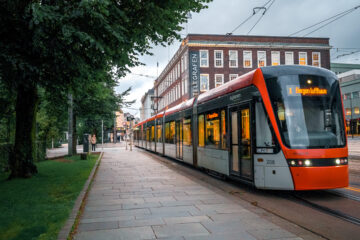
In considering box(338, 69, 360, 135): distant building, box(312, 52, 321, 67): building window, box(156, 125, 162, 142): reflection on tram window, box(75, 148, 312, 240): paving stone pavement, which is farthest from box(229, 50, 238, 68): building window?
box(75, 148, 312, 240): paving stone pavement

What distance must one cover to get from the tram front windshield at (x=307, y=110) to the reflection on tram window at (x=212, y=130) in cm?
321

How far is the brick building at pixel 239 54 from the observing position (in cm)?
4550

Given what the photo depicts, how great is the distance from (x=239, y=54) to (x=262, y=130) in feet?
132

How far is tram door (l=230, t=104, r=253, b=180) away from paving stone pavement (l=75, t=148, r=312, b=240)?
43.9 inches

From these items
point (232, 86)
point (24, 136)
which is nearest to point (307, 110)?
point (232, 86)

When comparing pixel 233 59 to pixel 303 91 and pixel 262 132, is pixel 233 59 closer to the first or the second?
pixel 303 91

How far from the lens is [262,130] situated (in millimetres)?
8047

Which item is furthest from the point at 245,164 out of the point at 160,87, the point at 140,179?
the point at 160,87

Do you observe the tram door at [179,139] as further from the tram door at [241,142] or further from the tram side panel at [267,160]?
the tram side panel at [267,160]

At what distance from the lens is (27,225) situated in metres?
5.50

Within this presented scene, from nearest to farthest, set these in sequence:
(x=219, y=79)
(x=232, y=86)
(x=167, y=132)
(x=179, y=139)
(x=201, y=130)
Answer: (x=232, y=86) < (x=201, y=130) < (x=179, y=139) < (x=167, y=132) < (x=219, y=79)

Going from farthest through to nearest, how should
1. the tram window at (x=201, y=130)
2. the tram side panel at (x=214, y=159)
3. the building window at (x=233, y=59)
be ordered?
the building window at (x=233, y=59) → the tram window at (x=201, y=130) → the tram side panel at (x=214, y=159)

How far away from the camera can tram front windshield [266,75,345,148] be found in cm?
761

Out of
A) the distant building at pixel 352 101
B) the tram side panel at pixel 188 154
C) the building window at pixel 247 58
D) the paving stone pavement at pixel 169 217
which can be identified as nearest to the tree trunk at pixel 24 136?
the paving stone pavement at pixel 169 217
